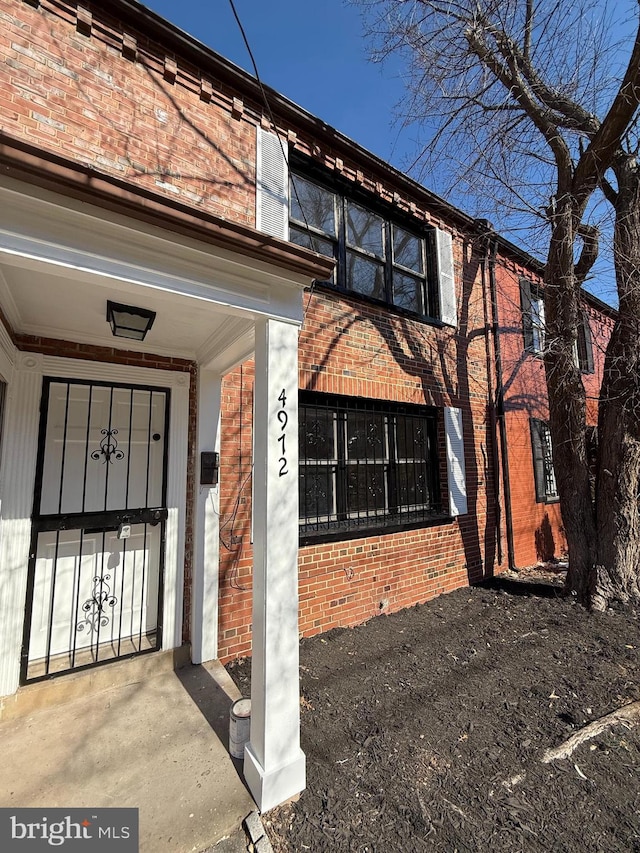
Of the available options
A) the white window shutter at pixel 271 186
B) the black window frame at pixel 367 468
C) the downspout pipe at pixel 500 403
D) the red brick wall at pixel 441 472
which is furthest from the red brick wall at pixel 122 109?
the downspout pipe at pixel 500 403

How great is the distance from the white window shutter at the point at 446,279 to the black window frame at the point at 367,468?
1599 millimetres

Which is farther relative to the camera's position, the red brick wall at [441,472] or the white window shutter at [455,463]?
the white window shutter at [455,463]

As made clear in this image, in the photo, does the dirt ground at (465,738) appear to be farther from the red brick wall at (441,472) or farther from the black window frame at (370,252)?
the black window frame at (370,252)

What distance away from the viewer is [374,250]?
17.9 ft

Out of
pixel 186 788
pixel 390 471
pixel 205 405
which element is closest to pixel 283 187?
pixel 205 405

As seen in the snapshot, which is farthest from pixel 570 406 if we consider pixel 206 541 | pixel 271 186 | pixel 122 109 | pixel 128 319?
pixel 122 109

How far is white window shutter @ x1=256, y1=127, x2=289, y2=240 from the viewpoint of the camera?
4227mm

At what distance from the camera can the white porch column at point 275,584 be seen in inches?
86.1

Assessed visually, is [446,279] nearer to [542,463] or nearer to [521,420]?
[521,420]

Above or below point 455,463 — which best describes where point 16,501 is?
below

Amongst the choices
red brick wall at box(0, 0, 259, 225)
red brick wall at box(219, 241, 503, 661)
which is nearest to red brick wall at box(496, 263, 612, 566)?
red brick wall at box(219, 241, 503, 661)

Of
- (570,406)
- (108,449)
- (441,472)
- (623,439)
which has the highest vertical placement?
(570,406)

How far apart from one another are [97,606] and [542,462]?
7.90m

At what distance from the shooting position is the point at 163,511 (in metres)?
3.55
